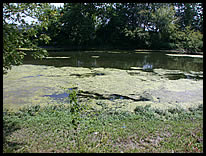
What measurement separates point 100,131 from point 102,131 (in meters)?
0.03


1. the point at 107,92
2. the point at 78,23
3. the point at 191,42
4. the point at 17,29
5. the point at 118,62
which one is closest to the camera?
the point at 17,29

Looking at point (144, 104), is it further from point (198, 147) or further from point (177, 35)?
point (177, 35)

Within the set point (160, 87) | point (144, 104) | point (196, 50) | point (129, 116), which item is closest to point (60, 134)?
point (129, 116)

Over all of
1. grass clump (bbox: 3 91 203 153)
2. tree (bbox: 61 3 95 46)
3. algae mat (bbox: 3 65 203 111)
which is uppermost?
tree (bbox: 61 3 95 46)

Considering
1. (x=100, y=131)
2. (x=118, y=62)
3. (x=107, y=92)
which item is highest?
(x=118, y=62)

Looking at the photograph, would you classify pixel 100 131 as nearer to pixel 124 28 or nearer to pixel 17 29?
pixel 17 29

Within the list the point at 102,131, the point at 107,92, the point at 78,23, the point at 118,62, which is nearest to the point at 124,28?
the point at 78,23

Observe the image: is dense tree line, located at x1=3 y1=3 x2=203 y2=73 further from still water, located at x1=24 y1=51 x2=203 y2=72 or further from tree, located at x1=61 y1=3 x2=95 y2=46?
still water, located at x1=24 y1=51 x2=203 y2=72

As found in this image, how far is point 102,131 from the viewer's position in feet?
10.7

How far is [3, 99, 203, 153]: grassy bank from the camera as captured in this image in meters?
2.74

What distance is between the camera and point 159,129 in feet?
11.2

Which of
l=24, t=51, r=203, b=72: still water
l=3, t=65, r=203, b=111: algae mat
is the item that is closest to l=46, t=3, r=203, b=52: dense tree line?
l=24, t=51, r=203, b=72: still water

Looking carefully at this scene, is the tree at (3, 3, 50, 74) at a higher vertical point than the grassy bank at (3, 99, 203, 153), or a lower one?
higher

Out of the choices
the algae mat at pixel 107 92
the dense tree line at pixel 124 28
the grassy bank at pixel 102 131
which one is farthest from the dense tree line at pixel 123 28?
the grassy bank at pixel 102 131
